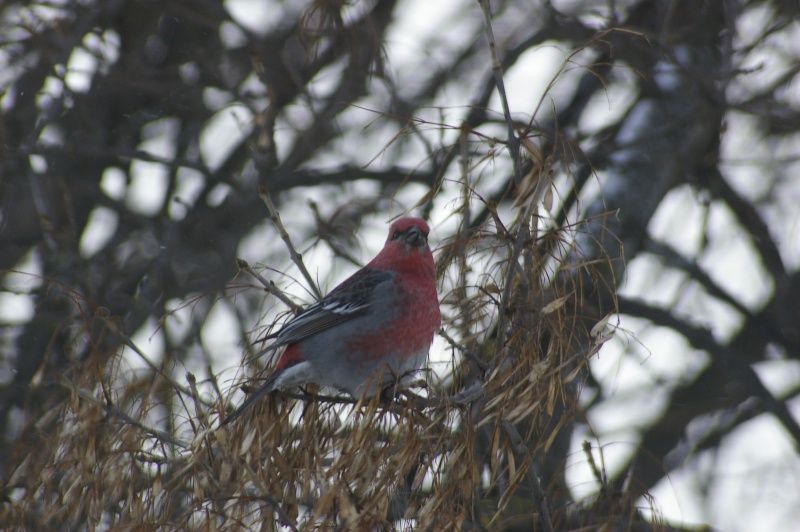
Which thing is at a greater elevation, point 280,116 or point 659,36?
point 280,116

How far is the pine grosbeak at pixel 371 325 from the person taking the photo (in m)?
3.50

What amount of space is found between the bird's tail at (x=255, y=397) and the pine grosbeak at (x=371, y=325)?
0.73 feet

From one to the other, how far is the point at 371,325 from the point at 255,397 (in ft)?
2.94

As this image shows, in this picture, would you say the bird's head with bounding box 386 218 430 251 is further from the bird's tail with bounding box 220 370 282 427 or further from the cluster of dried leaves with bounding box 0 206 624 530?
the bird's tail with bounding box 220 370 282 427

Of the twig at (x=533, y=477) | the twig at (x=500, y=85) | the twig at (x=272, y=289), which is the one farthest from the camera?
the twig at (x=272, y=289)

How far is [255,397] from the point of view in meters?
2.92

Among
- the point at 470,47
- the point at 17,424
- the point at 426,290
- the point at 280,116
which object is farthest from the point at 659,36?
the point at 17,424

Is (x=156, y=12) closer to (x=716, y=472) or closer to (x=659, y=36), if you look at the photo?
(x=659, y=36)

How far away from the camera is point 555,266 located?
290 centimetres

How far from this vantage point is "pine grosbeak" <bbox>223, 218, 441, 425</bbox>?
3.50m

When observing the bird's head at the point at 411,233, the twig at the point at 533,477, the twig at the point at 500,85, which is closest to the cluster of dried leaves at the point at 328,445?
the twig at the point at 533,477

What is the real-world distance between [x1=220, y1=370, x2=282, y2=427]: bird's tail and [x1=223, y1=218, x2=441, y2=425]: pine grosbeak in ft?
0.73

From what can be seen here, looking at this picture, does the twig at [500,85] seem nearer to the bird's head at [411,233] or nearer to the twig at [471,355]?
the twig at [471,355]

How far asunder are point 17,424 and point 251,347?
274 cm
